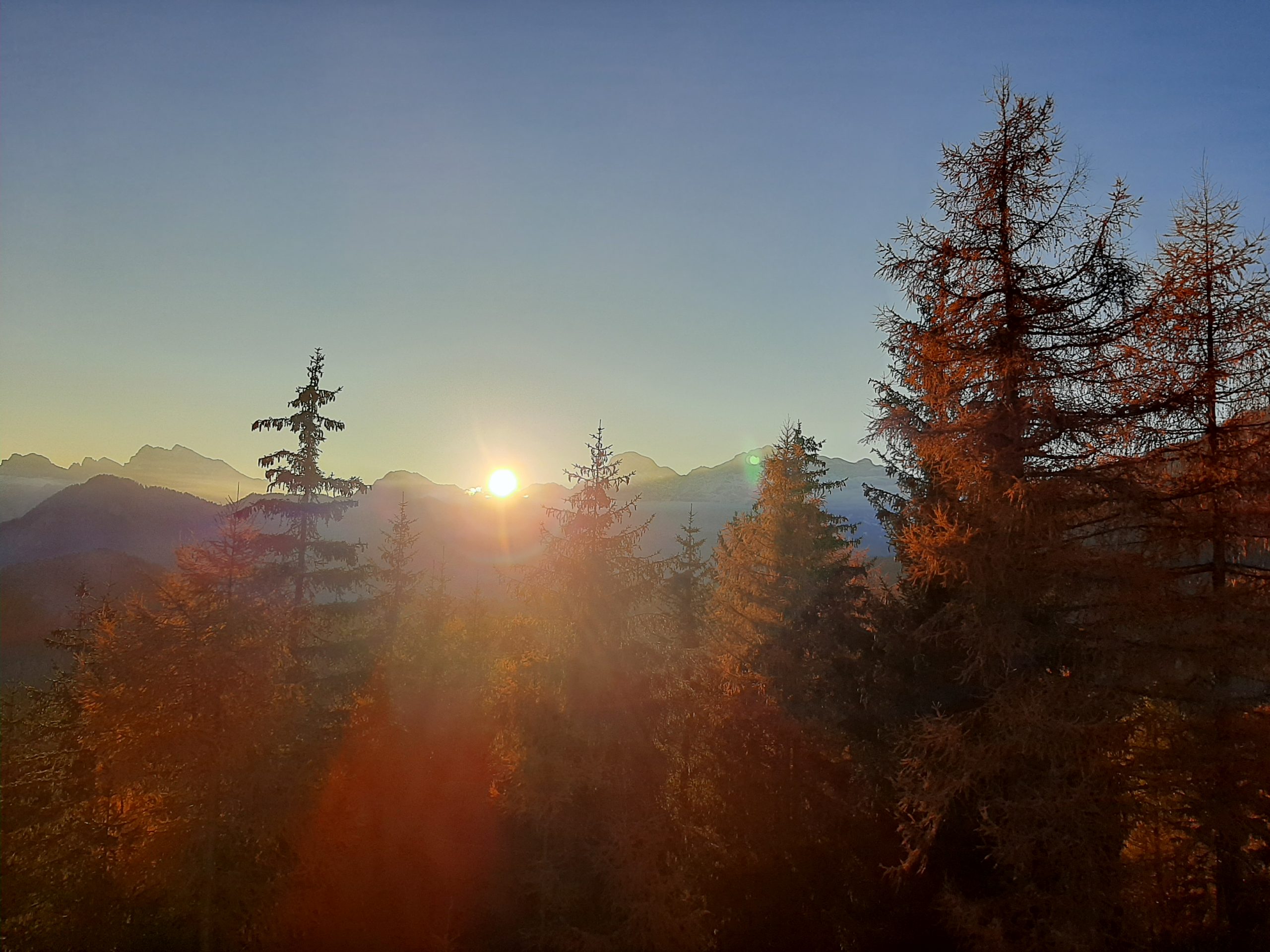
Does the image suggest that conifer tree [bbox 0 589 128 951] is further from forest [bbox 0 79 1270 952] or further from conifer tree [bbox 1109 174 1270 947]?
conifer tree [bbox 1109 174 1270 947]

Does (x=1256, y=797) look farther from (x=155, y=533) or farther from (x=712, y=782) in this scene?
(x=155, y=533)

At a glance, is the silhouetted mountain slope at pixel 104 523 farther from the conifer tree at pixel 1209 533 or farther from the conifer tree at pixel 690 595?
the conifer tree at pixel 1209 533

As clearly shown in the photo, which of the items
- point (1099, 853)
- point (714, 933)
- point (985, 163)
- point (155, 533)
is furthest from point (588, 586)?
point (155, 533)

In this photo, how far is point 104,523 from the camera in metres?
108

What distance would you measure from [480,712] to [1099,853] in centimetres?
2231

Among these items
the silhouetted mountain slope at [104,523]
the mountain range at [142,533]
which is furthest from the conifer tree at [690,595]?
the silhouetted mountain slope at [104,523]

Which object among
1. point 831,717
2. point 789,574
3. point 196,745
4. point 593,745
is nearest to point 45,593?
point 196,745

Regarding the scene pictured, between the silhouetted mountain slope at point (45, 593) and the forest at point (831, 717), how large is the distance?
51.0m

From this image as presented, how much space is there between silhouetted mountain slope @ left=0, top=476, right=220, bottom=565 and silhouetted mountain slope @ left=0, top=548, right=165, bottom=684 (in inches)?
Answer: 681

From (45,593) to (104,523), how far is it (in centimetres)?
4310

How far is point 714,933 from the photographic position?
15609 mm

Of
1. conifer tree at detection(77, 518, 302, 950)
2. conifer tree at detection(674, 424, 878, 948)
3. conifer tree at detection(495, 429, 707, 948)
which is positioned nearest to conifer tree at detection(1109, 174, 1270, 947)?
conifer tree at detection(674, 424, 878, 948)

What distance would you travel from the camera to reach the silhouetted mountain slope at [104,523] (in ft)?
338

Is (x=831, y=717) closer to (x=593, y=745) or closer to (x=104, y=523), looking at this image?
(x=593, y=745)
